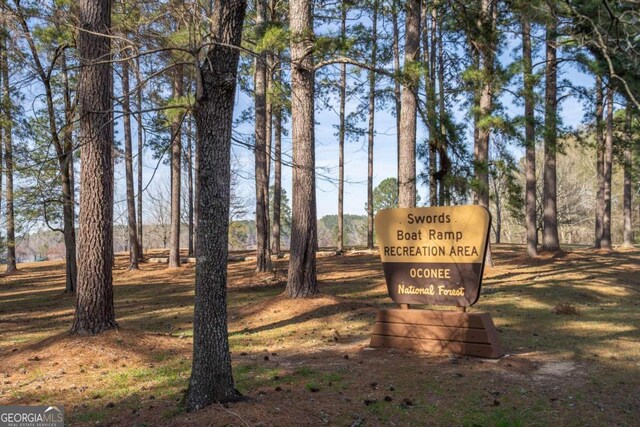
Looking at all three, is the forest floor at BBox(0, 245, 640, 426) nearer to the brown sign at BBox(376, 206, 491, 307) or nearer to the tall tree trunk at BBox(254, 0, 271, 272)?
the brown sign at BBox(376, 206, 491, 307)

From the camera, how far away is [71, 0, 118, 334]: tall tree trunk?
7.54 metres

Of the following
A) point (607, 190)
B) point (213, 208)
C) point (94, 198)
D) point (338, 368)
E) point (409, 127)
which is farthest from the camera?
point (607, 190)

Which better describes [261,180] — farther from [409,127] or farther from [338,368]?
[338,368]

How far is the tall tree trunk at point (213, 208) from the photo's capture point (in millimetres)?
4312

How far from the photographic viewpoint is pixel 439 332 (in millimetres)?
7031

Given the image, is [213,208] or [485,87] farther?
[485,87]

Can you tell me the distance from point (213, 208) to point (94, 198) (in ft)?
13.9

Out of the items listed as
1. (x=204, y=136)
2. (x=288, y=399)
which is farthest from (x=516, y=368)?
(x=204, y=136)

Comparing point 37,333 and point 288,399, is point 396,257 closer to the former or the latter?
point 288,399

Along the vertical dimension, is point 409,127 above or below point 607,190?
above

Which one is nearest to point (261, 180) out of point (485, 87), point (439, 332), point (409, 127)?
point (409, 127)

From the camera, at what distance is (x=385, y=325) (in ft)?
24.5

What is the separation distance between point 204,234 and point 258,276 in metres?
11.8

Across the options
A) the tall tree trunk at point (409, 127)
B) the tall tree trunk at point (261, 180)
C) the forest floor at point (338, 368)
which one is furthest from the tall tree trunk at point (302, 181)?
the tall tree trunk at point (261, 180)
